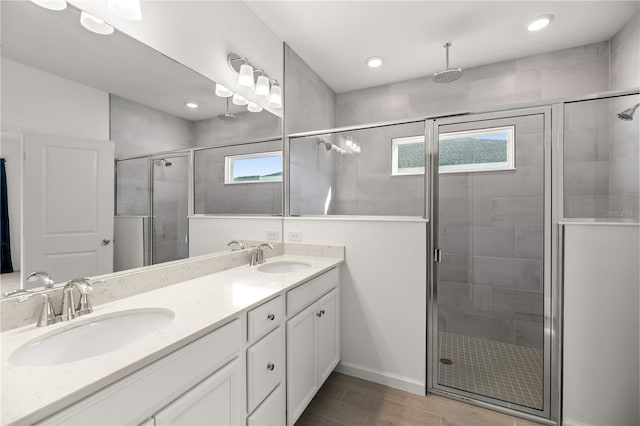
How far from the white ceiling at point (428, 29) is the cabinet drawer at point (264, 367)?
7.18 feet

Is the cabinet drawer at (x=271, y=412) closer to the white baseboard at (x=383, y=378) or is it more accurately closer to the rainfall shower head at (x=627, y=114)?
the white baseboard at (x=383, y=378)

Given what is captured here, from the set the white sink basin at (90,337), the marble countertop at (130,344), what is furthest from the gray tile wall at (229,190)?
the white sink basin at (90,337)

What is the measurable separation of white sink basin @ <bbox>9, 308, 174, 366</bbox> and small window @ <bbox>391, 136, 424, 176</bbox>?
1.71 m

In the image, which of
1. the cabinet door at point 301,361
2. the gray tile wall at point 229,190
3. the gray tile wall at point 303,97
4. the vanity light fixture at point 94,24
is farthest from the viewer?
the gray tile wall at point 303,97

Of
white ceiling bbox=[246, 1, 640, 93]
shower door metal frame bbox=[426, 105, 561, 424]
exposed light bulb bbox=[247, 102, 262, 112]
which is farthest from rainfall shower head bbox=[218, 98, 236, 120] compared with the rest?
shower door metal frame bbox=[426, 105, 561, 424]

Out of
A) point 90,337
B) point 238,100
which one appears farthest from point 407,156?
point 90,337

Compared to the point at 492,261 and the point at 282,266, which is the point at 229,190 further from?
the point at 492,261

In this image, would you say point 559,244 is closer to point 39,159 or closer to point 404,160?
point 404,160

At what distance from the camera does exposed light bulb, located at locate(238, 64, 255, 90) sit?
1926 millimetres

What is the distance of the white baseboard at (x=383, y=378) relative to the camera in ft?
6.27

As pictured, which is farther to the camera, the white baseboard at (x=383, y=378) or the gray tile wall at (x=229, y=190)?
the white baseboard at (x=383, y=378)

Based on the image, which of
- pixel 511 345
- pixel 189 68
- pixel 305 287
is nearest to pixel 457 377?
pixel 511 345

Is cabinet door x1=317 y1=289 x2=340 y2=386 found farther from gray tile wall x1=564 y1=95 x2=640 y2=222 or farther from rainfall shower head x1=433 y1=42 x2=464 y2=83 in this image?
rainfall shower head x1=433 y1=42 x2=464 y2=83

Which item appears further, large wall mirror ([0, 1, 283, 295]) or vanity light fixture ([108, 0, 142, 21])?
vanity light fixture ([108, 0, 142, 21])
